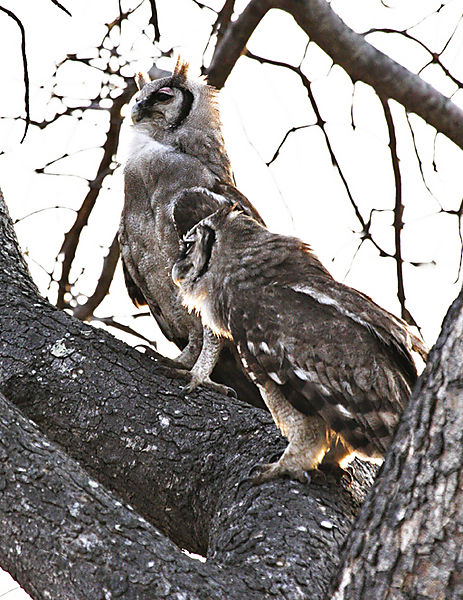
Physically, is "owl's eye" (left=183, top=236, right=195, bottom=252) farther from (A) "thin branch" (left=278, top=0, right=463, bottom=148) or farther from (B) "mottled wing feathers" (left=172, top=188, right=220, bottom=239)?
(A) "thin branch" (left=278, top=0, right=463, bottom=148)

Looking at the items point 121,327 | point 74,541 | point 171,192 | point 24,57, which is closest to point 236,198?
point 171,192

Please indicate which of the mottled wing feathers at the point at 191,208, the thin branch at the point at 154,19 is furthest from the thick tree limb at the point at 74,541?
the mottled wing feathers at the point at 191,208

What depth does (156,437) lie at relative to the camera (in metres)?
2.76

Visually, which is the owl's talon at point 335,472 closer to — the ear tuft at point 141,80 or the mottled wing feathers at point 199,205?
the mottled wing feathers at point 199,205

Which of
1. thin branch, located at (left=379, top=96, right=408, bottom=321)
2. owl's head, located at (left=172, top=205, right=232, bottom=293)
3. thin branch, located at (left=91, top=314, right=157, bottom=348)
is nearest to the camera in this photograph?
owl's head, located at (left=172, top=205, right=232, bottom=293)

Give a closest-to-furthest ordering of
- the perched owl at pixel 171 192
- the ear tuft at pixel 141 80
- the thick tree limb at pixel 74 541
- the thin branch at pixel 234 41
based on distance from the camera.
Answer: the thick tree limb at pixel 74 541 → the thin branch at pixel 234 41 → the perched owl at pixel 171 192 → the ear tuft at pixel 141 80

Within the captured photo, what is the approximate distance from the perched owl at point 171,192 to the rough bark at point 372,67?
35.9 inches

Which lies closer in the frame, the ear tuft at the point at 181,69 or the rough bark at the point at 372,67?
the rough bark at the point at 372,67

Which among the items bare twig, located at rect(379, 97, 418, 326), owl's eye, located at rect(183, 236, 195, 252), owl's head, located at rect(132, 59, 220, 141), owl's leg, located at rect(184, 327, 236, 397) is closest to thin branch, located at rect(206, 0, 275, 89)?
owl's head, located at rect(132, 59, 220, 141)

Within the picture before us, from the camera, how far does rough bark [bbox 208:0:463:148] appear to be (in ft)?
10.3

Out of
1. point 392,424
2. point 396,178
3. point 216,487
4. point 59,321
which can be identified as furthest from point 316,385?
point 396,178

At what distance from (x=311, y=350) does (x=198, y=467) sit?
55 centimetres

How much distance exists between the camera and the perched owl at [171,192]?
3947 mm

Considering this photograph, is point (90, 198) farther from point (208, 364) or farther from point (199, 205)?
point (208, 364)
